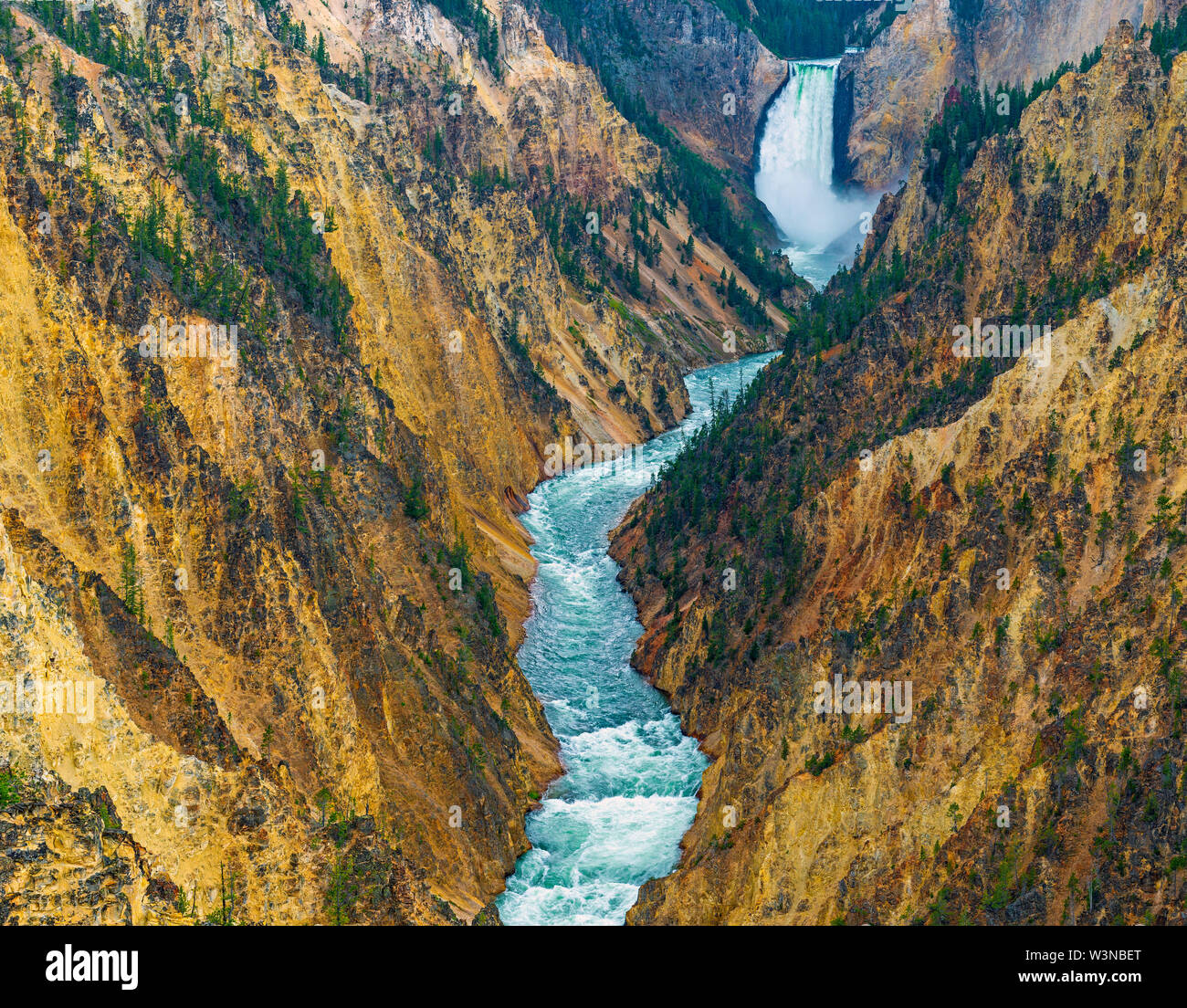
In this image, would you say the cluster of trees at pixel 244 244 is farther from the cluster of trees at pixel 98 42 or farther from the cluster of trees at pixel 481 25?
the cluster of trees at pixel 481 25

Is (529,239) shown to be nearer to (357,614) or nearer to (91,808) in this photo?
(357,614)

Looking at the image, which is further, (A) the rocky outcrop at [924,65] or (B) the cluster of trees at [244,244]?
(A) the rocky outcrop at [924,65]

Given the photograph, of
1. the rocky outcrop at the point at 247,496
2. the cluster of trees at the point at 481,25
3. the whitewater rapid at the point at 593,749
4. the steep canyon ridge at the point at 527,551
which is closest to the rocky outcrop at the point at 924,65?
the cluster of trees at the point at 481,25

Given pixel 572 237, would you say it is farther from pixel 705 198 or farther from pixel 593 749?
pixel 593 749

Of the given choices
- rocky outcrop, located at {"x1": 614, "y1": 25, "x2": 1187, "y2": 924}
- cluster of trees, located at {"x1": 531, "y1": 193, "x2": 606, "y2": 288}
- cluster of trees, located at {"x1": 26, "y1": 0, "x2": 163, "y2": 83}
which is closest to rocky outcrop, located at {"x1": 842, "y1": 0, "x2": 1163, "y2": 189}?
cluster of trees, located at {"x1": 531, "y1": 193, "x2": 606, "y2": 288}

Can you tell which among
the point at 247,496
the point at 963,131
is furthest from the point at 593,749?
the point at 963,131

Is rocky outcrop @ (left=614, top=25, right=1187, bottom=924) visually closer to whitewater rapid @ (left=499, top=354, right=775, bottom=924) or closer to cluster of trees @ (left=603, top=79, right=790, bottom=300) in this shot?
whitewater rapid @ (left=499, top=354, right=775, bottom=924)

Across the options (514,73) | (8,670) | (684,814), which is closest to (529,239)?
(514,73)
